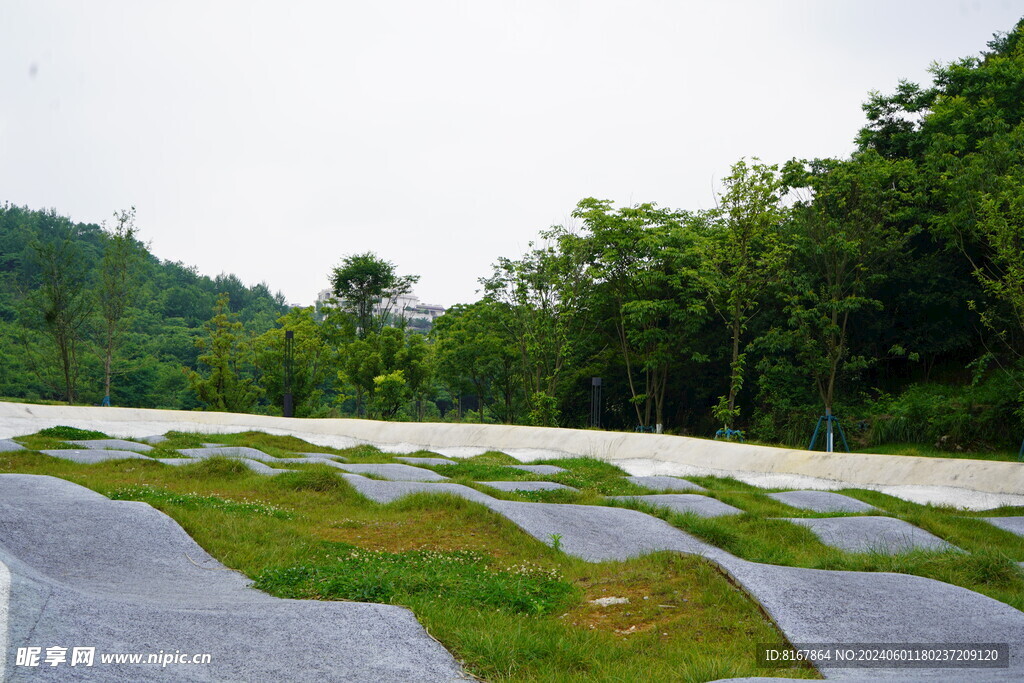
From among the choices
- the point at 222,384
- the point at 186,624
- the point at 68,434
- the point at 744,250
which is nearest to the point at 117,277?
the point at 222,384

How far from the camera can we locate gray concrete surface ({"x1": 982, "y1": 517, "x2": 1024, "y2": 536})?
26.2ft

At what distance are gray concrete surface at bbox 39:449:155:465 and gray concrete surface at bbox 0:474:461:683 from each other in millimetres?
5659

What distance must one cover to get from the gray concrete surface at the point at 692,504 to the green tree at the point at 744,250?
9682 mm

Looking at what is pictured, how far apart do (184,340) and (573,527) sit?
4569 centimetres

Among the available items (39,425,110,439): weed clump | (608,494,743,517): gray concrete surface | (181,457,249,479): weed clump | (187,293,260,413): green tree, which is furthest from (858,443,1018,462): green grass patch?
(187,293,260,413): green tree

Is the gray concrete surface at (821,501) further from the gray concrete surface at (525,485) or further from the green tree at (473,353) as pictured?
the green tree at (473,353)

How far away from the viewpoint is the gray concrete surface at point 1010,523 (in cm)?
798

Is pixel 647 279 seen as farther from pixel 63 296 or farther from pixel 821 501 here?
pixel 63 296

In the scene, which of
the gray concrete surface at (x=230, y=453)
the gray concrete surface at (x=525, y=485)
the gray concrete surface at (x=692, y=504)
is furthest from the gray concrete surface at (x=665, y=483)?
the gray concrete surface at (x=230, y=453)

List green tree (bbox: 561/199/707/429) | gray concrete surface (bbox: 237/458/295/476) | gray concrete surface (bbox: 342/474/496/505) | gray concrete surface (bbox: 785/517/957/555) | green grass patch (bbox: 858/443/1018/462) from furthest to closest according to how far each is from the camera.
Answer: green tree (bbox: 561/199/707/429), green grass patch (bbox: 858/443/1018/462), gray concrete surface (bbox: 237/458/295/476), gray concrete surface (bbox: 342/474/496/505), gray concrete surface (bbox: 785/517/957/555)

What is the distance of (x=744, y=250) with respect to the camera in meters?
18.8

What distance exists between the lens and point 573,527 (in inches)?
286

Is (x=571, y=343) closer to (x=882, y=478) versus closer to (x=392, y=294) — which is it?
(x=882, y=478)

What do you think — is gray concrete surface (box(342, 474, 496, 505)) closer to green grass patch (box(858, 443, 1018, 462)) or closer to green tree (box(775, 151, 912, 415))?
green grass patch (box(858, 443, 1018, 462))
